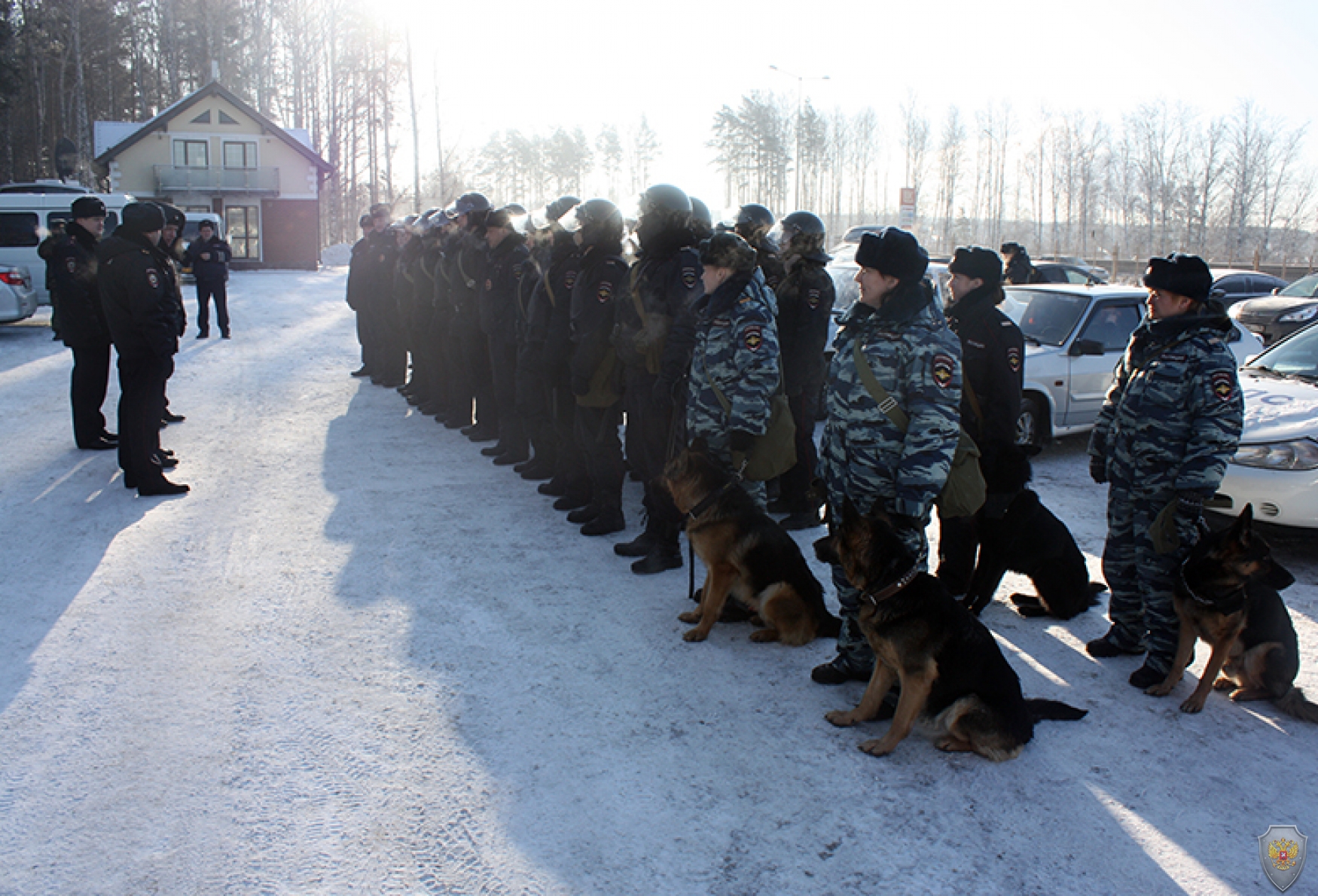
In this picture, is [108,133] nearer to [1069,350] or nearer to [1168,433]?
[1069,350]

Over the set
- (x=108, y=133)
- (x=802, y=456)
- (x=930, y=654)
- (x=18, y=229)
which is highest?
(x=108, y=133)

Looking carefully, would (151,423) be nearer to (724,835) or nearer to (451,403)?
(451,403)

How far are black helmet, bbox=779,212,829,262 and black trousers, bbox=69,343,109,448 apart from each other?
18.9 ft

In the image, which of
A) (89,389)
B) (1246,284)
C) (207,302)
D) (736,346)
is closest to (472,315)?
(89,389)

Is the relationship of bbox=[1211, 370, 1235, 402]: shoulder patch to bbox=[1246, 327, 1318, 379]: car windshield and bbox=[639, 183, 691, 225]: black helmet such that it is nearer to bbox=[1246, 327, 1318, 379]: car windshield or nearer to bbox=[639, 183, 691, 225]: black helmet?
bbox=[639, 183, 691, 225]: black helmet

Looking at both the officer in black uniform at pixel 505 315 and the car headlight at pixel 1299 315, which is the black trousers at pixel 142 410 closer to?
the officer in black uniform at pixel 505 315

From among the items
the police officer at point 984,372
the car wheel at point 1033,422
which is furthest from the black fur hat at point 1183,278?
the car wheel at point 1033,422

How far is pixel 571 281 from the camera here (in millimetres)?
5938

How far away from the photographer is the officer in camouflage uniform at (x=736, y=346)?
4.31 meters

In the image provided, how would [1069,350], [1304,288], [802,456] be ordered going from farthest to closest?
1. [1304,288]
2. [1069,350]
3. [802,456]

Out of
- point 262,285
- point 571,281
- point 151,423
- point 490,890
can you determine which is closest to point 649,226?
point 571,281

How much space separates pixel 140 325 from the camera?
6242 millimetres

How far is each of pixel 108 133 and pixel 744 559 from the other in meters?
44.6

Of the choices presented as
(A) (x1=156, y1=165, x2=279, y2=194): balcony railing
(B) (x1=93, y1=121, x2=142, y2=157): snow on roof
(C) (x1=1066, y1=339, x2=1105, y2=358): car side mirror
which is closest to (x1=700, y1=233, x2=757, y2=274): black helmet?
(C) (x1=1066, y1=339, x2=1105, y2=358): car side mirror
